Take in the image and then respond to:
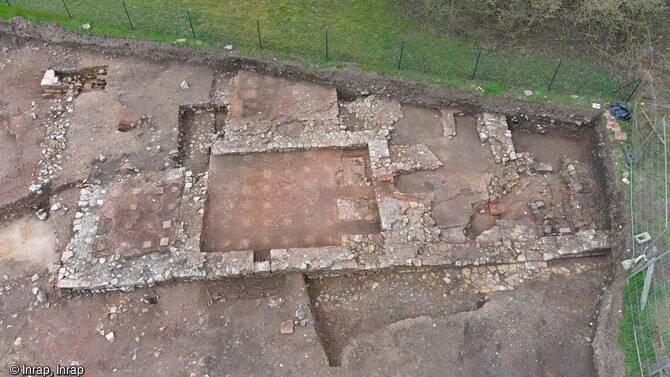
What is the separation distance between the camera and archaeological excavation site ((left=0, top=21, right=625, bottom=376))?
9039mm

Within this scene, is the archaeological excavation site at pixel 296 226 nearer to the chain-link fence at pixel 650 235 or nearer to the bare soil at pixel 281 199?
the bare soil at pixel 281 199

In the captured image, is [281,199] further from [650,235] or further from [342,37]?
[650,235]

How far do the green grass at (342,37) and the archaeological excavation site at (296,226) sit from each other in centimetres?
58

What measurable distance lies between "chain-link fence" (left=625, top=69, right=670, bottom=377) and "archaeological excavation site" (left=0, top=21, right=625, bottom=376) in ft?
1.99

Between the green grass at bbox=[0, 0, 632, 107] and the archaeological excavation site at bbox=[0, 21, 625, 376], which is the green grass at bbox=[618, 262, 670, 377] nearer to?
the archaeological excavation site at bbox=[0, 21, 625, 376]

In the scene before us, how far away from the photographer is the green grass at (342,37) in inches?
Result: 495

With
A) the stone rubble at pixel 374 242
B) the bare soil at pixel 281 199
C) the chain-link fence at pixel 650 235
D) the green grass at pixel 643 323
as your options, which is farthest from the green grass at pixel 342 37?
the green grass at pixel 643 323

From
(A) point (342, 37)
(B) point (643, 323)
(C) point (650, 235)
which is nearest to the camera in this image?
(B) point (643, 323)

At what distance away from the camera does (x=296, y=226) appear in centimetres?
1058

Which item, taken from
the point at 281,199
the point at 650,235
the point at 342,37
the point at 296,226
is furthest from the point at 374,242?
the point at 342,37

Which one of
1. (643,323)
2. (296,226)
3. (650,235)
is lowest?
(296,226)

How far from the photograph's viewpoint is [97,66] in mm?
13914

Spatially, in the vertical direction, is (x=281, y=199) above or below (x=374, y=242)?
below

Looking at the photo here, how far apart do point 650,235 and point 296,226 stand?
7.48m
